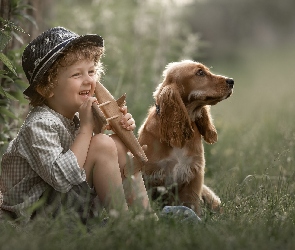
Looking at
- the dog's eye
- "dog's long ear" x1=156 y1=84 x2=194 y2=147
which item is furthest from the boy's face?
the dog's eye

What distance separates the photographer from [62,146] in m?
3.55

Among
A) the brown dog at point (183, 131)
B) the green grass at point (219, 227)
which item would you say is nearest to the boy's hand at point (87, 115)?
the green grass at point (219, 227)

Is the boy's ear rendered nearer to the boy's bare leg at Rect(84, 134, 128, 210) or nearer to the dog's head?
the boy's bare leg at Rect(84, 134, 128, 210)

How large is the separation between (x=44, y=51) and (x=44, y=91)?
0.77ft

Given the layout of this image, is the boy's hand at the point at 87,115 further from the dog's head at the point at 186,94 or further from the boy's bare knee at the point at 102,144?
the dog's head at the point at 186,94

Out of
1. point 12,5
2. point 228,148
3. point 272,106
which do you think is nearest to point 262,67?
point 272,106

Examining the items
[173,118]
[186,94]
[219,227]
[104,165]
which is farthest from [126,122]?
[219,227]

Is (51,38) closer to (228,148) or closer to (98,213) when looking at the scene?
(98,213)

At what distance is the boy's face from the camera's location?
3576 mm

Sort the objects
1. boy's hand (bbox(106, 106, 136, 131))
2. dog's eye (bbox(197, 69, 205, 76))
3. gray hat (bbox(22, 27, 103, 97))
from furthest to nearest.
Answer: dog's eye (bbox(197, 69, 205, 76)) → boy's hand (bbox(106, 106, 136, 131)) → gray hat (bbox(22, 27, 103, 97))

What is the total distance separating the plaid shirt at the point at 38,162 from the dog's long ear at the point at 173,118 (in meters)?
0.76

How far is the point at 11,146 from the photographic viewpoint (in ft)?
11.5

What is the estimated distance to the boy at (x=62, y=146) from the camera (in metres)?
3.30

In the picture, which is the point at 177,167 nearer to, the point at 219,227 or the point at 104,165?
the point at 104,165
